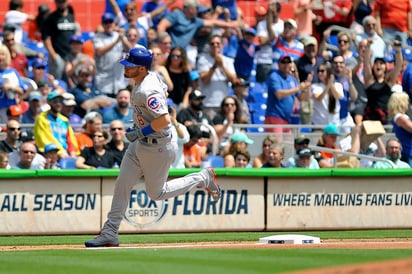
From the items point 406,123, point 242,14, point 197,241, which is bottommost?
point 197,241

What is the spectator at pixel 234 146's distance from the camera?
1545 centimetres

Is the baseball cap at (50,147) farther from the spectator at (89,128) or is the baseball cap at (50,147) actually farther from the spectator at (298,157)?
the spectator at (298,157)

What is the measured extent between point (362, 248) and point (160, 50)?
7.67m

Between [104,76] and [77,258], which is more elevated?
[104,76]

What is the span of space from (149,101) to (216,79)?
7313 millimetres

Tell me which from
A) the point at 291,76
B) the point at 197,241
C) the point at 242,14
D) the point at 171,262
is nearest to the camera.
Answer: the point at 171,262

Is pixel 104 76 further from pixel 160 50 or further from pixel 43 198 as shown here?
pixel 43 198

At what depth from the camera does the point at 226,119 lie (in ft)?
55.5

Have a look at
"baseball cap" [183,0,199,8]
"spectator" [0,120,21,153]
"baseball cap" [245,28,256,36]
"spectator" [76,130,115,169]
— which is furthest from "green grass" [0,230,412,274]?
"baseball cap" [183,0,199,8]

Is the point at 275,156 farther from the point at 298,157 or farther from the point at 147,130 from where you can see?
the point at 147,130

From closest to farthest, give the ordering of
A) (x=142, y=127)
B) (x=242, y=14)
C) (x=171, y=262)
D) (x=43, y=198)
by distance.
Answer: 1. (x=171, y=262)
2. (x=142, y=127)
3. (x=43, y=198)
4. (x=242, y=14)

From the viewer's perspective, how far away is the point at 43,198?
45.5 ft

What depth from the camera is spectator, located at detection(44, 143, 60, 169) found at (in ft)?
48.7

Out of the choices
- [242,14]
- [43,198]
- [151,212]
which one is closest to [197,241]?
[151,212]
